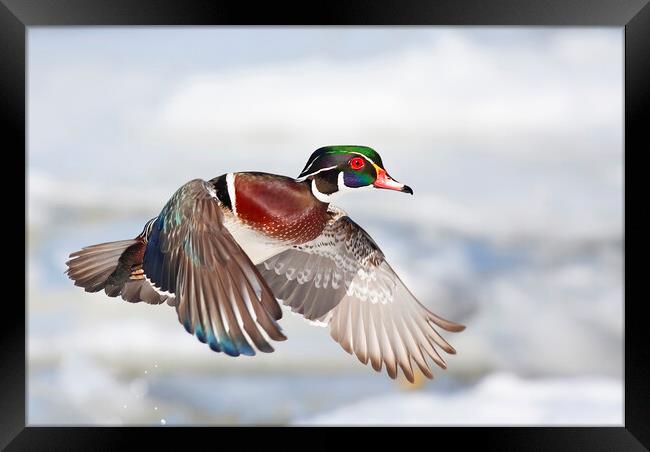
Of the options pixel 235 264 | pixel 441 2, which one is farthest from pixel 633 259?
pixel 235 264

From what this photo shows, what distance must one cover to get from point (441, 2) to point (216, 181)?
0.80 metres

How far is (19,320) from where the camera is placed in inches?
89.4

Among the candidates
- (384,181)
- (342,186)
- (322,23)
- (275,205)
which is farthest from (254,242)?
(322,23)

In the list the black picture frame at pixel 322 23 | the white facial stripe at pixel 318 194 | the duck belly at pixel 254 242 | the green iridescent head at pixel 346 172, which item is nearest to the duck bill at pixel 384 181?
the green iridescent head at pixel 346 172

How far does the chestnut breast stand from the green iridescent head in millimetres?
39

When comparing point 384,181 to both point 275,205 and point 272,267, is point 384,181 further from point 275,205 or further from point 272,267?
point 272,267

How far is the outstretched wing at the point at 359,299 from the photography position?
2.33 meters

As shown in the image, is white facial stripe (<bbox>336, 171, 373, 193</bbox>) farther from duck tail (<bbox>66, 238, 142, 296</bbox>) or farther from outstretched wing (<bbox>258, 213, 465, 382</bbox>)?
duck tail (<bbox>66, 238, 142, 296</bbox>)

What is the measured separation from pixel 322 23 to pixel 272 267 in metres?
0.72

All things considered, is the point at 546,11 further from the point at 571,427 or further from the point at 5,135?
the point at 5,135

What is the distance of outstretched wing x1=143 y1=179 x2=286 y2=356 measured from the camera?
1771mm

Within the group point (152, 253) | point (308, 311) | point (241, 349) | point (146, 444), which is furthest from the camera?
point (308, 311)

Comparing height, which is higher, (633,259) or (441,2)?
(441,2)

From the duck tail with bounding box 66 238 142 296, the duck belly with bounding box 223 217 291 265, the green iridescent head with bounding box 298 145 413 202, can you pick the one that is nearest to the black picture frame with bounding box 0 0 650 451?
the duck tail with bounding box 66 238 142 296
